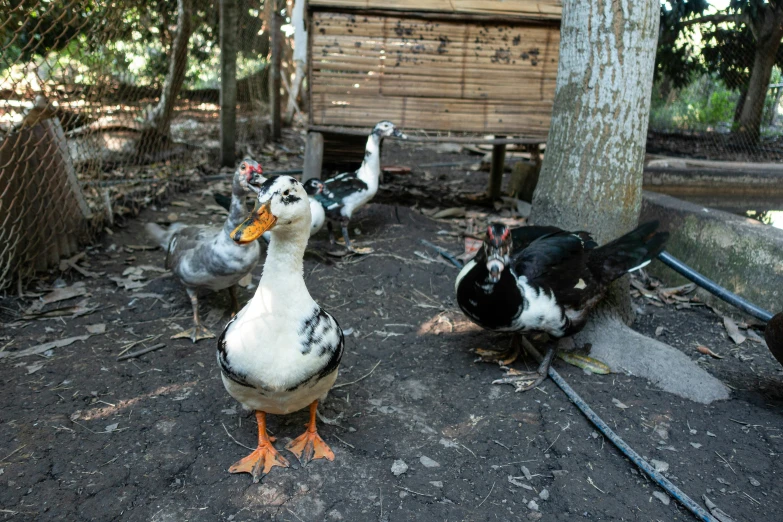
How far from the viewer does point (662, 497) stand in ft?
7.97

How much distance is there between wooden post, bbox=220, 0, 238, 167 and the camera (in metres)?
6.70

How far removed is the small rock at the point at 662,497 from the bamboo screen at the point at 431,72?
390cm

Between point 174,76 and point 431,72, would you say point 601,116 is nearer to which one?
point 431,72

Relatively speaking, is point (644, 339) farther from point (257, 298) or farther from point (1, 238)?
point (1, 238)

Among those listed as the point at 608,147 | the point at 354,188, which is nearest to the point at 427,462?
the point at 608,147

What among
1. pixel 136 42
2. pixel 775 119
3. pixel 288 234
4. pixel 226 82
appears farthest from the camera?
pixel 775 119

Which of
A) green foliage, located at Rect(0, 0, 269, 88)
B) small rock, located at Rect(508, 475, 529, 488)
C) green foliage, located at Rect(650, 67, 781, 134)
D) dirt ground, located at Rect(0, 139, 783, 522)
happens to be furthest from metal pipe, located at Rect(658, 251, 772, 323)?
green foliage, located at Rect(650, 67, 781, 134)

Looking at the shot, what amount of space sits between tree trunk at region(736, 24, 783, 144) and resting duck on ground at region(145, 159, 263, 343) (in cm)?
910

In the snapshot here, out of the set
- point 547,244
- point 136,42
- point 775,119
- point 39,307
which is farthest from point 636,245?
point 775,119

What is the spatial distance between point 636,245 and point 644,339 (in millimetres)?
637

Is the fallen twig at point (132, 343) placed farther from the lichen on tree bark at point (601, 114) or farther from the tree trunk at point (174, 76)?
the tree trunk at point (174, 76)

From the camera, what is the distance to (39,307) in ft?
12.5

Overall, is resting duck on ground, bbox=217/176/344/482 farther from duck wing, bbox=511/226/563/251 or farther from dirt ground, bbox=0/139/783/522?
duck wing, bbox=511/226/563/251

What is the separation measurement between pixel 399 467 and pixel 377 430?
0.29 m
